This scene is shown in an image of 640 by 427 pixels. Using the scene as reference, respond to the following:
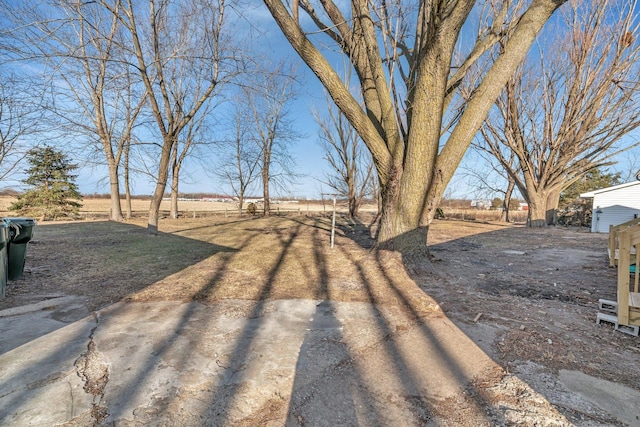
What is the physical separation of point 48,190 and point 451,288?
23177 millimetres

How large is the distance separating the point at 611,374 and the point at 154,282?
16.3 ft

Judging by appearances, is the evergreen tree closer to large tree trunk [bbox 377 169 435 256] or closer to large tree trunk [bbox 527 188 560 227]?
large tree trunk [bbox 377 169 435 256]

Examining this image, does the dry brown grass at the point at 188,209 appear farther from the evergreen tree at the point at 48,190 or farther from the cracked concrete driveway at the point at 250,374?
the cracked concrete driveway at the point at 250,374

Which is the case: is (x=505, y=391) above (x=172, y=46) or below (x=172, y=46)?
below

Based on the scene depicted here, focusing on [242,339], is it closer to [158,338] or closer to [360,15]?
[158,338]

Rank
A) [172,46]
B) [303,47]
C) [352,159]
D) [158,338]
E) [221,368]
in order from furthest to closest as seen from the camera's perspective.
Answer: [352,159], [172,46], [303,47], [158,338], [221,368]

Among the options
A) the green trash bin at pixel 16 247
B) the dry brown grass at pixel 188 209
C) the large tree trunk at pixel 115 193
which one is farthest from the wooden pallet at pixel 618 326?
the large tree trunk at pixel 115 193

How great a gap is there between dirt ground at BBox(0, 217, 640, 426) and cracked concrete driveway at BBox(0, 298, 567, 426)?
0.82 ft


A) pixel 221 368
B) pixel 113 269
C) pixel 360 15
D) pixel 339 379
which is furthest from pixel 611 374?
pixel 113 269

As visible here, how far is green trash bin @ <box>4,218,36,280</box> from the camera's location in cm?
412

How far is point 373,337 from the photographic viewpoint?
8.80 feet

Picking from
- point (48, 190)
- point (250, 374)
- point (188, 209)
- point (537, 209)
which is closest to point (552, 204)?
point (537, 209)

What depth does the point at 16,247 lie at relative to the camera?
4.21 meters

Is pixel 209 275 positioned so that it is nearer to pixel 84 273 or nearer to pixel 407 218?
pixel 84 273
